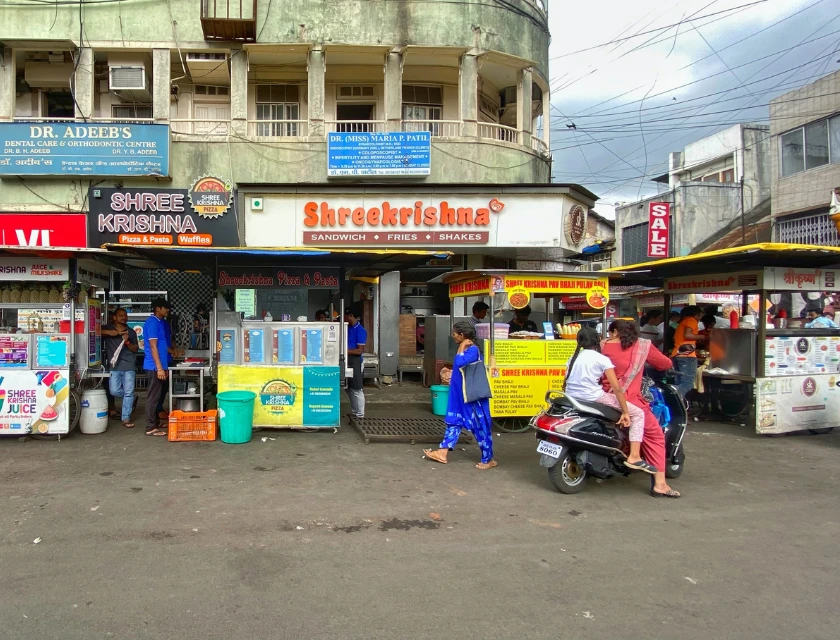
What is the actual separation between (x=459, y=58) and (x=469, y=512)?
12.0 meters

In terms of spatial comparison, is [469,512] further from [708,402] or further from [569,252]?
[569,252]

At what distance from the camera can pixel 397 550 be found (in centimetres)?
450

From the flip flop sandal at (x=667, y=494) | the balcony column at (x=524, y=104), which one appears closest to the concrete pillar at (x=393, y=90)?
the balcony column at (x=524, y=104)

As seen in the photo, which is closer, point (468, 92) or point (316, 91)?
point (316, 91)

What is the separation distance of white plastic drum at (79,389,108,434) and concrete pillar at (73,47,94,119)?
8.51 metres

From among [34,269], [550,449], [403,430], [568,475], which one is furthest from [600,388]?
[34,269]

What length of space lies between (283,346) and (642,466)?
5.17 meters

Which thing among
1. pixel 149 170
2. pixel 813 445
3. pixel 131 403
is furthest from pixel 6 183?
pixel 813 445

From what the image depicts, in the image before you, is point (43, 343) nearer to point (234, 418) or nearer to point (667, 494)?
point (234, 418)

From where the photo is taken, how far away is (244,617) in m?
3.46

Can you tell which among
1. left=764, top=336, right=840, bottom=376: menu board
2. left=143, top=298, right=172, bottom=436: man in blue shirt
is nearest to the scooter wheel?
left=764, top=336, right=840, bottom=376: menu board

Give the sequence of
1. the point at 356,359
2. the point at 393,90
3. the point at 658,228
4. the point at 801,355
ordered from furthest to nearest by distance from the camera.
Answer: the point at 658,228 < the point at 393,90 < the point at 356,359 < the point at 801,355

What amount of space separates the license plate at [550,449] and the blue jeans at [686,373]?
4.83 meters

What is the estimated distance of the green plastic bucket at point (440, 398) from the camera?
32.9ft
